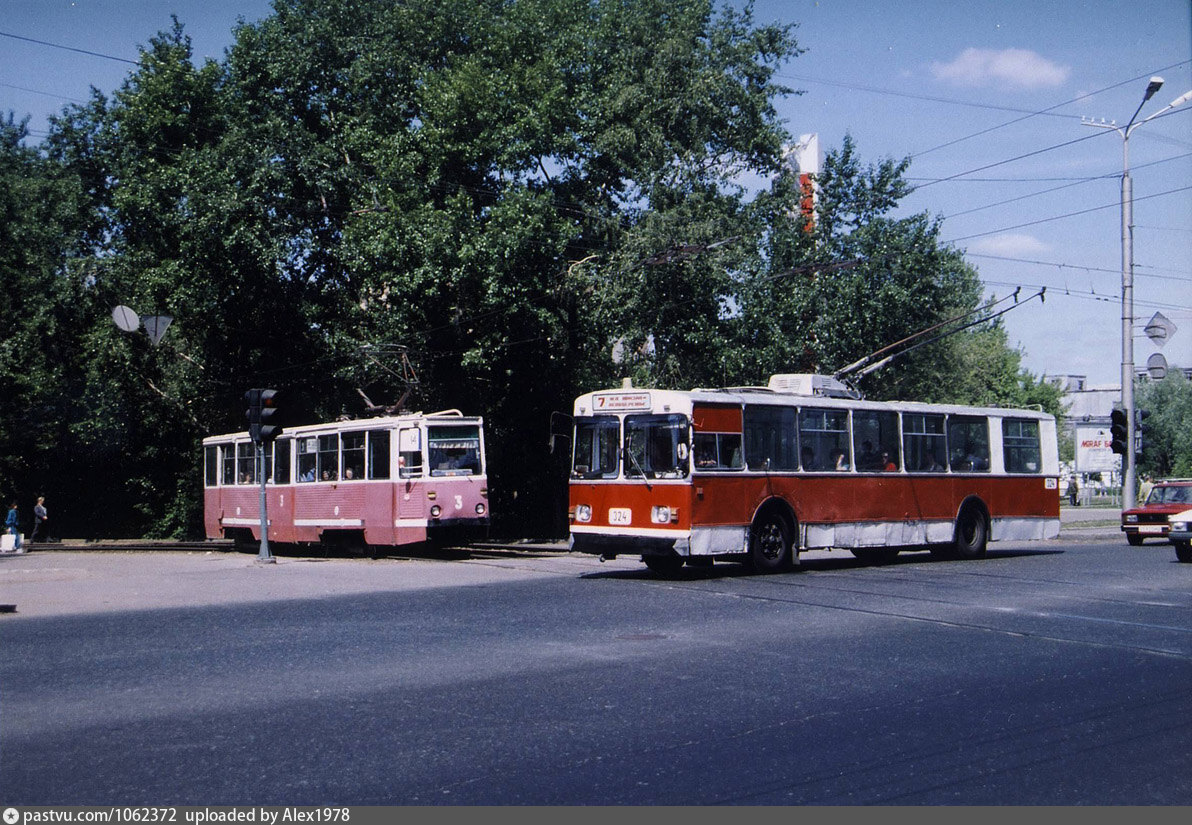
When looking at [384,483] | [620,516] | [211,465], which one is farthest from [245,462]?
[620,516]

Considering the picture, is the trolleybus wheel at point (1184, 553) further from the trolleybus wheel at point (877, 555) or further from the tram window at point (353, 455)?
the tram window at point (353, 455)

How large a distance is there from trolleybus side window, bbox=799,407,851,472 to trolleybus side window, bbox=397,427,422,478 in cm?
937

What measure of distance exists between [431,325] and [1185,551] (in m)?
19.7

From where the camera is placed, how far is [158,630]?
13078mm

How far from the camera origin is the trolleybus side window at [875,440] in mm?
21203

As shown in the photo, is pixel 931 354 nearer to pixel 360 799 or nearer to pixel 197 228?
pixel 197 228

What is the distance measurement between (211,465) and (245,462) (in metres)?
3.00

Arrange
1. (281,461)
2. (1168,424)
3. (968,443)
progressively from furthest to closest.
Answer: (1168,424) → (281,461) → (968,443)

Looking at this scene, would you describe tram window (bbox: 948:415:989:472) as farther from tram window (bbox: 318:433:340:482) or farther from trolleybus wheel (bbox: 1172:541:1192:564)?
tram window (bbox: 318:433:340:482)

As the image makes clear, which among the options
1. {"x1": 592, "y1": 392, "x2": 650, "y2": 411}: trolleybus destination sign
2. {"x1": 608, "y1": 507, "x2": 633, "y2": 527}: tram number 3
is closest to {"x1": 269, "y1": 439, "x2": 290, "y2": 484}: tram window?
{"x1": 592, "y1": 392, "x2": 650, "y2": 411}: trolleybus destination sign

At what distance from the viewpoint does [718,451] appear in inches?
733

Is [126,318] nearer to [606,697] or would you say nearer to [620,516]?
[620,516]

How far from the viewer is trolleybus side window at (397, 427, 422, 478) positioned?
26094mm

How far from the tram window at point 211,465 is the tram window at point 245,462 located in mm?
1820
